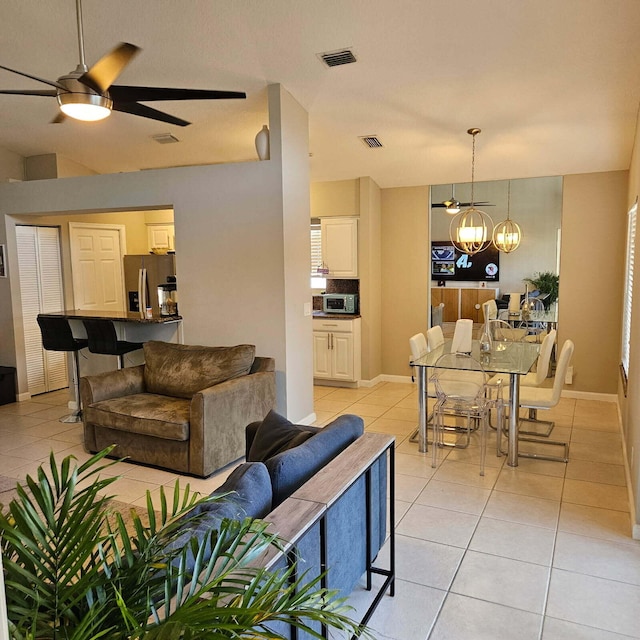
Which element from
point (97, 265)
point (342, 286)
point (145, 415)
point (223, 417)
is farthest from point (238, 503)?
point (97, 265)

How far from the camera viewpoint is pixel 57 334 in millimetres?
5234

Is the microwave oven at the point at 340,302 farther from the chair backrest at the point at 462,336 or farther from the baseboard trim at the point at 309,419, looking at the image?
the baseboard trim at the point at 309,419

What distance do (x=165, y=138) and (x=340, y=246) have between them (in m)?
2.49

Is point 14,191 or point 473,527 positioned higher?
point 14,191

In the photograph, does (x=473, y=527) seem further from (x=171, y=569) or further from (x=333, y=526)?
(x=171, y=569)

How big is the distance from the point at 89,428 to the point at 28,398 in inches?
101

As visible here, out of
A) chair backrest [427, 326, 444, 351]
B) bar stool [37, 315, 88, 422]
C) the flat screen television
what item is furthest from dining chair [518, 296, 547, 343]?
bar stool [37, 315, 88, 422]

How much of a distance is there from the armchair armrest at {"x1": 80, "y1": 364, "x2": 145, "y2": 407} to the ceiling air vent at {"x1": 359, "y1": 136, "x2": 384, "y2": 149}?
319 cm

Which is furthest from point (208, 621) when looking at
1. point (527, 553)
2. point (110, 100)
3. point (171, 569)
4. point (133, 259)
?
A: point (133, 259)

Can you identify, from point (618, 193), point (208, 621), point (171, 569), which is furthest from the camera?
point (618, 193)

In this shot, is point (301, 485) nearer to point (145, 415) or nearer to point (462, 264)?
point (145, 415)

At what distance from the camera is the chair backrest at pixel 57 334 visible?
518 centimetres

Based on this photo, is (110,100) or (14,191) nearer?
(110,100)

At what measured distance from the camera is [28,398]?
253 inches
